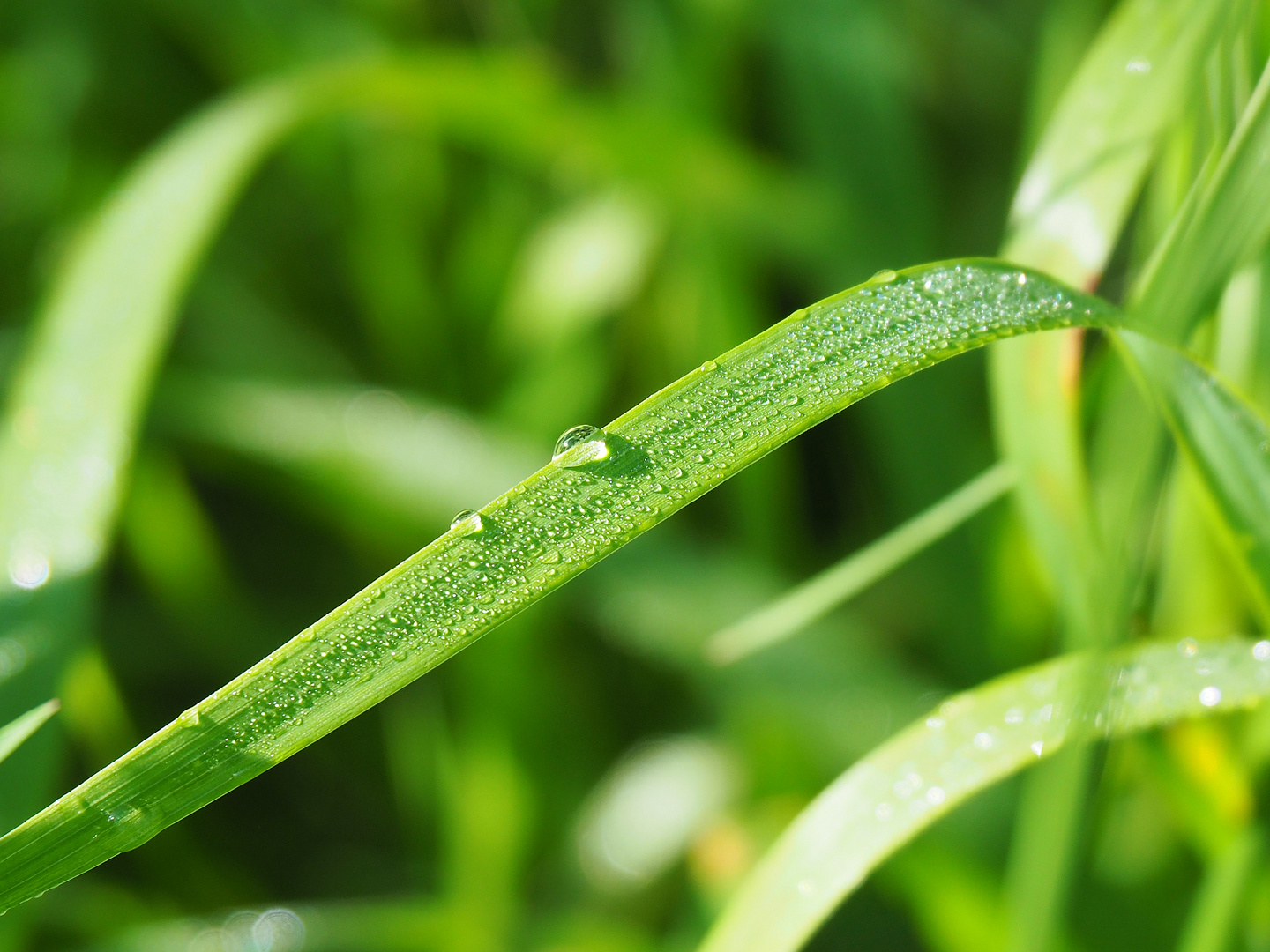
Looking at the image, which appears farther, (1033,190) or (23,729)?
(1033,190)

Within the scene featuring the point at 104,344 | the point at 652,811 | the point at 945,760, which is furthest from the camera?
the point at 652,811

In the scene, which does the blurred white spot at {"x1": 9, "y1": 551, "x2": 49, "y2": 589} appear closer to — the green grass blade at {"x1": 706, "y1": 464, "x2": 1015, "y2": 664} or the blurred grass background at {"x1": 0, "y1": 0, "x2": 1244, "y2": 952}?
the blurred grass background at {"x1": 0, "y1": 0, "x2": 1244, "y2": 952}

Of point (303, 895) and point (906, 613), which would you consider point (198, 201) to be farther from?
point (906, 613)

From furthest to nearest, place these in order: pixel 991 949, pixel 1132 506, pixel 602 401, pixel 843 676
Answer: pixel 602 401, pixel 843 676, pixel 991 949, pixel 1132 506

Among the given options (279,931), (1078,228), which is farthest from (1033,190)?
(279,931)

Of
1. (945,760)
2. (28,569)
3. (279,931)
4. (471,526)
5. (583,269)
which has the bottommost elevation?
(945,760)

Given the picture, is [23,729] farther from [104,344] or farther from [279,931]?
[279,931]

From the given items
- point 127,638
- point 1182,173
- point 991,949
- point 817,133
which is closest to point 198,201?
point 127,638
